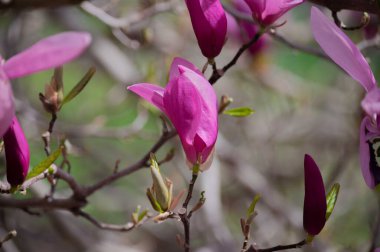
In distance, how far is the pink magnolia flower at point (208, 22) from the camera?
28.9 inches

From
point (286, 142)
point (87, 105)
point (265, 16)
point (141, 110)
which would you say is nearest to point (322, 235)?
point (141, 110)

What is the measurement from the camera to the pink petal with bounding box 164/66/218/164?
669 mm

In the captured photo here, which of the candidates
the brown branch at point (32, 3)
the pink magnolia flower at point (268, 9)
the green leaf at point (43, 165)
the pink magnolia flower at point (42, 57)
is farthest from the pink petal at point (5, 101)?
the brown branch at point (32, 3)

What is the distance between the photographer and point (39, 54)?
0.62 metres

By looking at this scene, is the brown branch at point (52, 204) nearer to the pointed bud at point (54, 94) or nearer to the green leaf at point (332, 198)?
the pointed bud at point (54, 94)

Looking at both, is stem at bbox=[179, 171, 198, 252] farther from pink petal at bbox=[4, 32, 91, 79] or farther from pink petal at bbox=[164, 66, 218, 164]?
pink petal at bbox=[4, 32, 91, 79]

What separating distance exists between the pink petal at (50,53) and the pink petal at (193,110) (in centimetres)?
12

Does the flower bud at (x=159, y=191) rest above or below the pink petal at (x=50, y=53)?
below

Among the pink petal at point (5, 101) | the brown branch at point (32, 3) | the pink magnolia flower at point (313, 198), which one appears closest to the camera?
the pink petal at point (5, 101)

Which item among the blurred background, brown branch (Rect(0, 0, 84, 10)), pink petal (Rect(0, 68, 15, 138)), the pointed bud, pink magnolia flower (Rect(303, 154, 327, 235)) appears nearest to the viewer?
pink petal (Rect(0, 68, 15, 138))

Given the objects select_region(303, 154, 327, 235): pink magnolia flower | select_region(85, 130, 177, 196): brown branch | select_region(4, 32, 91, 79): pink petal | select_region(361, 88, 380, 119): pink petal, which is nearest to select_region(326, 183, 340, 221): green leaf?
select_region(303, 154, 327, 235): pink magnolia flower

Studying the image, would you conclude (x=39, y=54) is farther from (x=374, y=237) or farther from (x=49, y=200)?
(x=374, y=237)

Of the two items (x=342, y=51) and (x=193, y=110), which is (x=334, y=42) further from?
(x=193, y=110)

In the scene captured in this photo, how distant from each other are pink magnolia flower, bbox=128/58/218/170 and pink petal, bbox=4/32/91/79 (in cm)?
11
